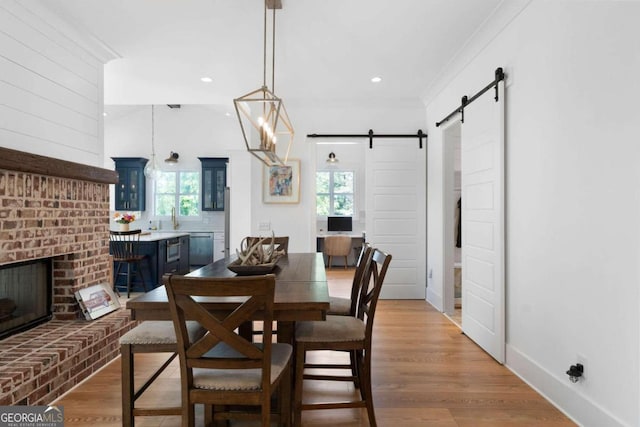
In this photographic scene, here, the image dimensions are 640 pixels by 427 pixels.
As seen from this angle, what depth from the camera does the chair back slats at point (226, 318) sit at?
1358mm

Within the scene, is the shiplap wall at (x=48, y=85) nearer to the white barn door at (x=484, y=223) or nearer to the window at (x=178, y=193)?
the white barn door at (x=484, y=223)

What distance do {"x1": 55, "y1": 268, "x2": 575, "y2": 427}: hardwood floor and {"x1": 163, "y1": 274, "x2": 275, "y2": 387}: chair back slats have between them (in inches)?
31.9

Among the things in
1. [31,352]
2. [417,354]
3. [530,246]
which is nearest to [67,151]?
[31,352]

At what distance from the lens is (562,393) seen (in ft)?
6.98

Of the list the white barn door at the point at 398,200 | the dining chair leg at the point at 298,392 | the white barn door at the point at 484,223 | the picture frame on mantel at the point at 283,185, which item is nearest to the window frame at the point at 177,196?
the picture frame on mantel at the point at 283,185

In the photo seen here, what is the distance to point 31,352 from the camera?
2299 millimetres

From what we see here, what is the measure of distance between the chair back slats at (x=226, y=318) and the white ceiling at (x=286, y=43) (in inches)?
85.7

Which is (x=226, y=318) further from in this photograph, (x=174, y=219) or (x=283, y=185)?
(x=174, y=219)

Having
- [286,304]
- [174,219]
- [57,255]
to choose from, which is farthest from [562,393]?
[174,219]

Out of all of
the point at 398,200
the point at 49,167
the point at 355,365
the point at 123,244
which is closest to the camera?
the point at 355,365

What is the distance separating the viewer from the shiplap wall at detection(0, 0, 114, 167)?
96.7 inches

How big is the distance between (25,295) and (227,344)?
7.27 ft

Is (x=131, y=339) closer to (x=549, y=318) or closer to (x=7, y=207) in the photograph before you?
(x=7, y=207)

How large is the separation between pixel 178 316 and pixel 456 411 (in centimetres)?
170
